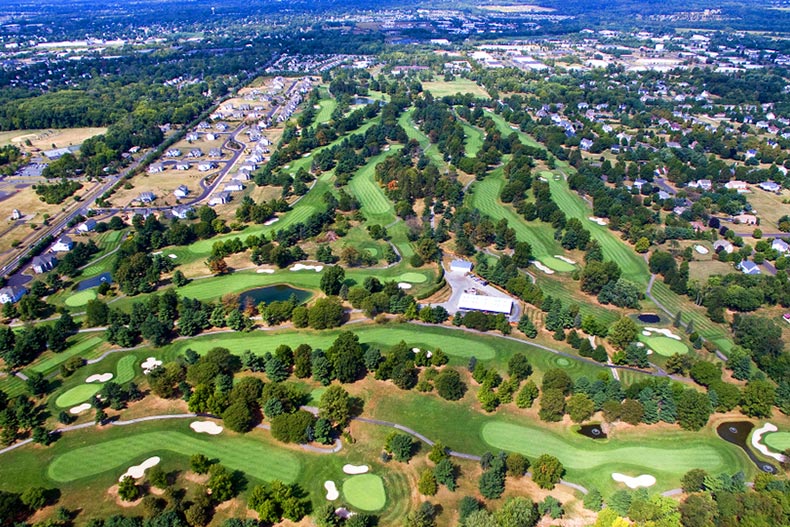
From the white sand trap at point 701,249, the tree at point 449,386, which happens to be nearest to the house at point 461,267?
the tree at point 449,386

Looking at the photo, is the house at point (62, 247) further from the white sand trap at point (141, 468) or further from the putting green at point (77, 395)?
the white sand trap at point (141, 468)

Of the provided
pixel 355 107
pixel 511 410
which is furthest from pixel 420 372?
pixel 355 107

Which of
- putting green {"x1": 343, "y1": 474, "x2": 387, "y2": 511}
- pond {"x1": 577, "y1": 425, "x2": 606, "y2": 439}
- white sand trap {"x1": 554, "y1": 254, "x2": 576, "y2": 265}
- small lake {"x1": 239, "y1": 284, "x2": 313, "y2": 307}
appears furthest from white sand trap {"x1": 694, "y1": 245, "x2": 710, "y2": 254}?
putting green {"x1": 343, "y1": 474, "x2": 387, "y2": 511}

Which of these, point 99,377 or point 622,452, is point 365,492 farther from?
point 99,377

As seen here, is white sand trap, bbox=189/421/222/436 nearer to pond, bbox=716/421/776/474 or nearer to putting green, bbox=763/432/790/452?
pond, bbox=716/421/776/474

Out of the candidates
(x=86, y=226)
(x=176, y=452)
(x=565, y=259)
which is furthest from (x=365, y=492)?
(x=86, y=226)

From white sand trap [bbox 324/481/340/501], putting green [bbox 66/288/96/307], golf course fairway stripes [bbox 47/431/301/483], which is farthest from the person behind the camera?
putting green [bbox 66/288/96/307]

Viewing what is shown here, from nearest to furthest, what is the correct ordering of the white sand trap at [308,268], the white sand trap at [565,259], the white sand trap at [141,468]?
the white sand trap at [141,468]
the white sand trap at [308,268]
the white sand trap at [565,259]
